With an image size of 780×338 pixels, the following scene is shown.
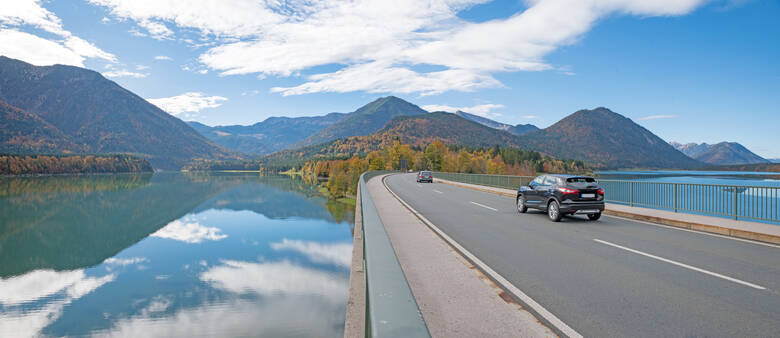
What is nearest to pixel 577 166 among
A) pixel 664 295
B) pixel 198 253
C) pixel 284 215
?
pixel 284 215

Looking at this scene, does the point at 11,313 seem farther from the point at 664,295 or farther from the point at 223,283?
the point at 664,295

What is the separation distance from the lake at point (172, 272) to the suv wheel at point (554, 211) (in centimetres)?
1488

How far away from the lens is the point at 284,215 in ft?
232

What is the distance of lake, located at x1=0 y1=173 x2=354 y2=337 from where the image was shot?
1001 inches

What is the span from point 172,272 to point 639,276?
38.5 metres

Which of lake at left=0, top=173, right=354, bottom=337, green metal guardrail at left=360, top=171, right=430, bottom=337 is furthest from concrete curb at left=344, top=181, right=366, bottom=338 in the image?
lake at left=0, top=173, right=354, bottom=337

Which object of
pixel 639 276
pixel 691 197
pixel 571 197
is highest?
pixel 571 197

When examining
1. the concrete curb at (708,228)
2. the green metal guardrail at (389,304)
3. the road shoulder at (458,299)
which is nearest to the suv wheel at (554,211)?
the concrete curb at (708,228)

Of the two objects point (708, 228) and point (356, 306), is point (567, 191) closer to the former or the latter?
point (708, 228)

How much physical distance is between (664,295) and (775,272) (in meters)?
2.76

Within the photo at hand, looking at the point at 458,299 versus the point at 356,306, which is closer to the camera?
the point at 356,306

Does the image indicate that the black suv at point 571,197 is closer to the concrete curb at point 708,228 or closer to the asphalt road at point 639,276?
the asphalt road at point 639,276

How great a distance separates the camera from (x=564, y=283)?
5.83 meters

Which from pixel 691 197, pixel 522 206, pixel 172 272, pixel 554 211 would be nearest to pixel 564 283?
pixel 554 211
